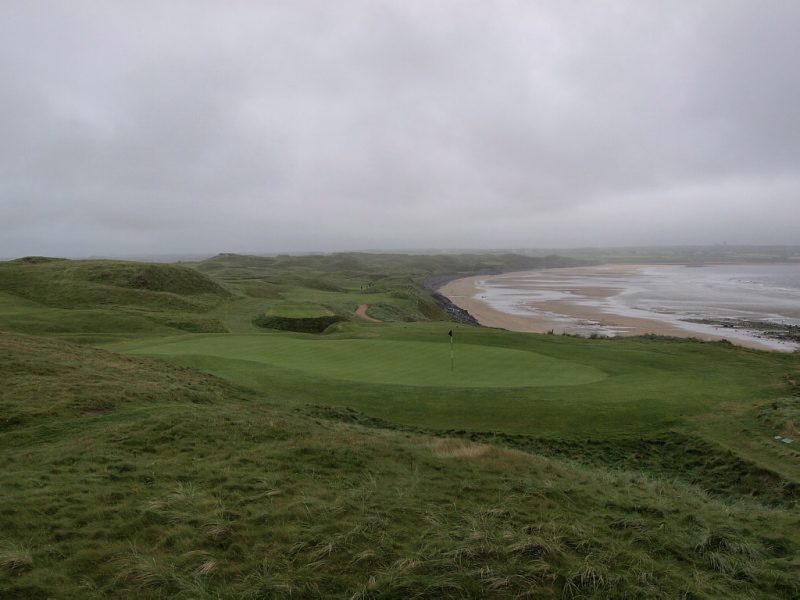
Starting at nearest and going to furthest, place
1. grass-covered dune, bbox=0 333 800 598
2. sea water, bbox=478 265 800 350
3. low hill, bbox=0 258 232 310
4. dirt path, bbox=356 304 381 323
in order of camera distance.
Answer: grass-covered dune, bbox=0 333 800 598 < low hill, bbox=0 258 232 310 < dirt path, bbox=356 304 381 323 < sea water, bbox=478 265 800 350

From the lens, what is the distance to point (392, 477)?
7855 mm

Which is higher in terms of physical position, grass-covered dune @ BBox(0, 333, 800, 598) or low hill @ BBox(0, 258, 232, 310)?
low hill @ BBox(0, 258, 232, 310)

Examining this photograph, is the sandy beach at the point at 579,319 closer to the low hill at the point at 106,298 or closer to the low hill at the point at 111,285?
the low hill at the point at 106,298

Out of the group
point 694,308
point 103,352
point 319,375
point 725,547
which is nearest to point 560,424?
point 725,547

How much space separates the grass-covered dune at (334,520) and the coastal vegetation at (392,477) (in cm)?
3

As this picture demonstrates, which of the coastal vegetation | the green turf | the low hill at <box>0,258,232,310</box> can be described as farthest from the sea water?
the low hill at <box>0,258,232,310</box>

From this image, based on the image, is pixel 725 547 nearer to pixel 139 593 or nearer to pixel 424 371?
pixel 139 593

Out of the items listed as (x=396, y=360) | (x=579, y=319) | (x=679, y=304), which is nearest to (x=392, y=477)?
(x=396, y=360)

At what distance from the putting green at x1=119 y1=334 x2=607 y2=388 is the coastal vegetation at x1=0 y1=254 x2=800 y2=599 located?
215 millimetres

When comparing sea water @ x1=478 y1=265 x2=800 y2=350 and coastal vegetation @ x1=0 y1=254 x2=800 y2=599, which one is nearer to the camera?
coastal vegetation @ x1=0 y1=254 x2=800 y2=599

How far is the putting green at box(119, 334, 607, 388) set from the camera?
18203mm

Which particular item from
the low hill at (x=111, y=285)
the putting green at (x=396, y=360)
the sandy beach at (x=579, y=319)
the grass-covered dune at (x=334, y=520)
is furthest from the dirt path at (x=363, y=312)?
the grass-covered dune at (x=334, y=520)

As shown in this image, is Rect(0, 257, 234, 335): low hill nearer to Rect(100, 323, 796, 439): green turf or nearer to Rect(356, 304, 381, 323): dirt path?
Rect(100, 323, 796, 439): green turf

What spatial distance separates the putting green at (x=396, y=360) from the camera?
59.7ft
